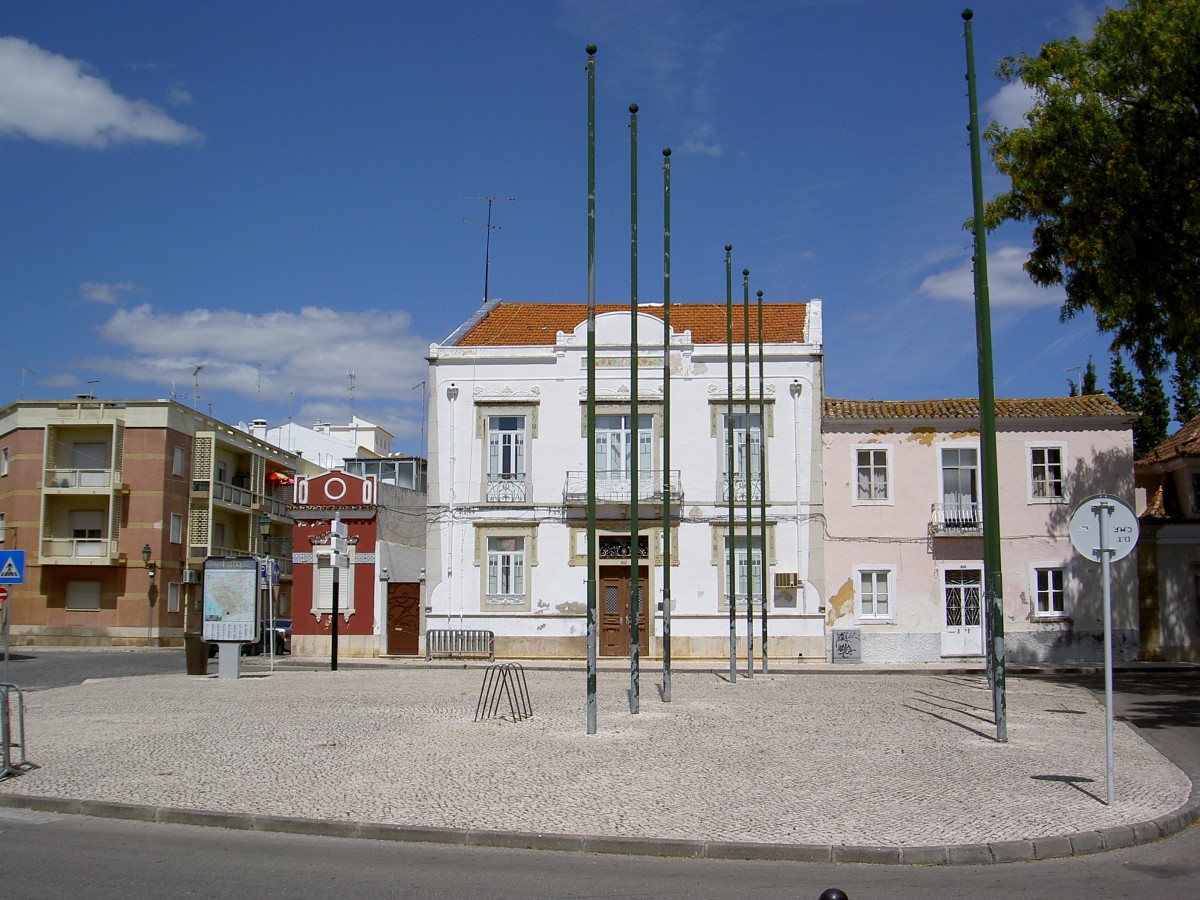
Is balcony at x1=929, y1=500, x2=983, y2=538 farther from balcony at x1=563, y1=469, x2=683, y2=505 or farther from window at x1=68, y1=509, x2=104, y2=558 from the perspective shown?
window at x1=68, y1=509, x2=104, y2=558

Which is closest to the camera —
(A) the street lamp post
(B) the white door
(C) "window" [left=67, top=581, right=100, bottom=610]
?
(B) the white door

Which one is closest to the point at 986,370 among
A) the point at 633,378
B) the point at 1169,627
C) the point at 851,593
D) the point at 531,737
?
the point at 633,378

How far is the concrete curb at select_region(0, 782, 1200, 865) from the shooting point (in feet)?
28.5

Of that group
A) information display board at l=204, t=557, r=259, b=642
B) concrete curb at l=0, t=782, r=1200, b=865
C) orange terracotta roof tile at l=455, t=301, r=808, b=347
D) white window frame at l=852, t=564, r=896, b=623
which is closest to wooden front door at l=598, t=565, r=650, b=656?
white window frame at l=852, t=564, r=896, b=623

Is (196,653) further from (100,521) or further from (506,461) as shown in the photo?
(100,521)

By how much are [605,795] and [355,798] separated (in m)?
2.34

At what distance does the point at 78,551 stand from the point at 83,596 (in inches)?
71.5

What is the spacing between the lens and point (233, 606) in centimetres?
2312

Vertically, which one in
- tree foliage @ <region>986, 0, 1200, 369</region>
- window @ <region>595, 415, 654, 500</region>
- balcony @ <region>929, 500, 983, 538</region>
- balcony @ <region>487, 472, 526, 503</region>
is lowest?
balcony @ <region>929, 500, 983, 538</region>

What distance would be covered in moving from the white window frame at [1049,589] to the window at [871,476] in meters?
4.62

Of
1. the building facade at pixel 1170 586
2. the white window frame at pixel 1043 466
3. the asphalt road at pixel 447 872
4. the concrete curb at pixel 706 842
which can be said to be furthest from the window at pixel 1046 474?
the asphalt road at pixel 447 872

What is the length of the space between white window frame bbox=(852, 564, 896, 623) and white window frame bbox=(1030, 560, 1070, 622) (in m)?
3.76

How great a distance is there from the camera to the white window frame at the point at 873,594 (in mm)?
31562

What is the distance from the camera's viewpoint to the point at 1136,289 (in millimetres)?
21172
